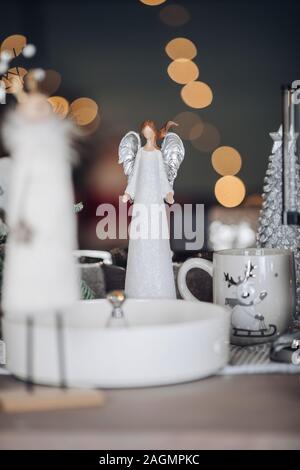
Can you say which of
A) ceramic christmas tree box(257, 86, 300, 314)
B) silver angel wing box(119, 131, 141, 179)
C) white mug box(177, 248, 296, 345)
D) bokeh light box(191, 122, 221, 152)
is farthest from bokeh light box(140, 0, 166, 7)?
white mug box(177, 248, 296, 345)

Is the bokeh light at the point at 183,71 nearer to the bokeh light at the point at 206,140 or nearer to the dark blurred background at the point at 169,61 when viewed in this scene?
the dark blurred background at the point at 169,61

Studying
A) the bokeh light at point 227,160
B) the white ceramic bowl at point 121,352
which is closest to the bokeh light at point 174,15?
the bokeh light at point 227,160

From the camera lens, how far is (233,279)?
0.73 metres

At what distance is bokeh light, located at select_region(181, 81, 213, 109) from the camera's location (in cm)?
264

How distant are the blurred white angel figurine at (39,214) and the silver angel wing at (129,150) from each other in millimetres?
351

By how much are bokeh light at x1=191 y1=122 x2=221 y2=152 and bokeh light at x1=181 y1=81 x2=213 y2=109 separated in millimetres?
94

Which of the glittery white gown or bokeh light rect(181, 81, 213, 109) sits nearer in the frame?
the glittery white gown

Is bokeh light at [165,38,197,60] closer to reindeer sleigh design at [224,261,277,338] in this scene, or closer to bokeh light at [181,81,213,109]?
bokeh light at [181,81,213,109]

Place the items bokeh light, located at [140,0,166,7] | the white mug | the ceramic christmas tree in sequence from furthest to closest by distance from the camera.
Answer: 1. bokeh light, located at [140,0,166,7]
2. the ceramic christmas tree
3. the white mug

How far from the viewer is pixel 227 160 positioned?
268 centimetres

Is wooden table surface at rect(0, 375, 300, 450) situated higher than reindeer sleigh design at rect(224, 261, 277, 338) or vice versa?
reindeer sleigh design at rect(224, 261, 277, 338)

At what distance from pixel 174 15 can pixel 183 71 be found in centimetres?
23

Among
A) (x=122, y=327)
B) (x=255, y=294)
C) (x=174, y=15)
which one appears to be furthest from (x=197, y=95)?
(x=122, y=327)
